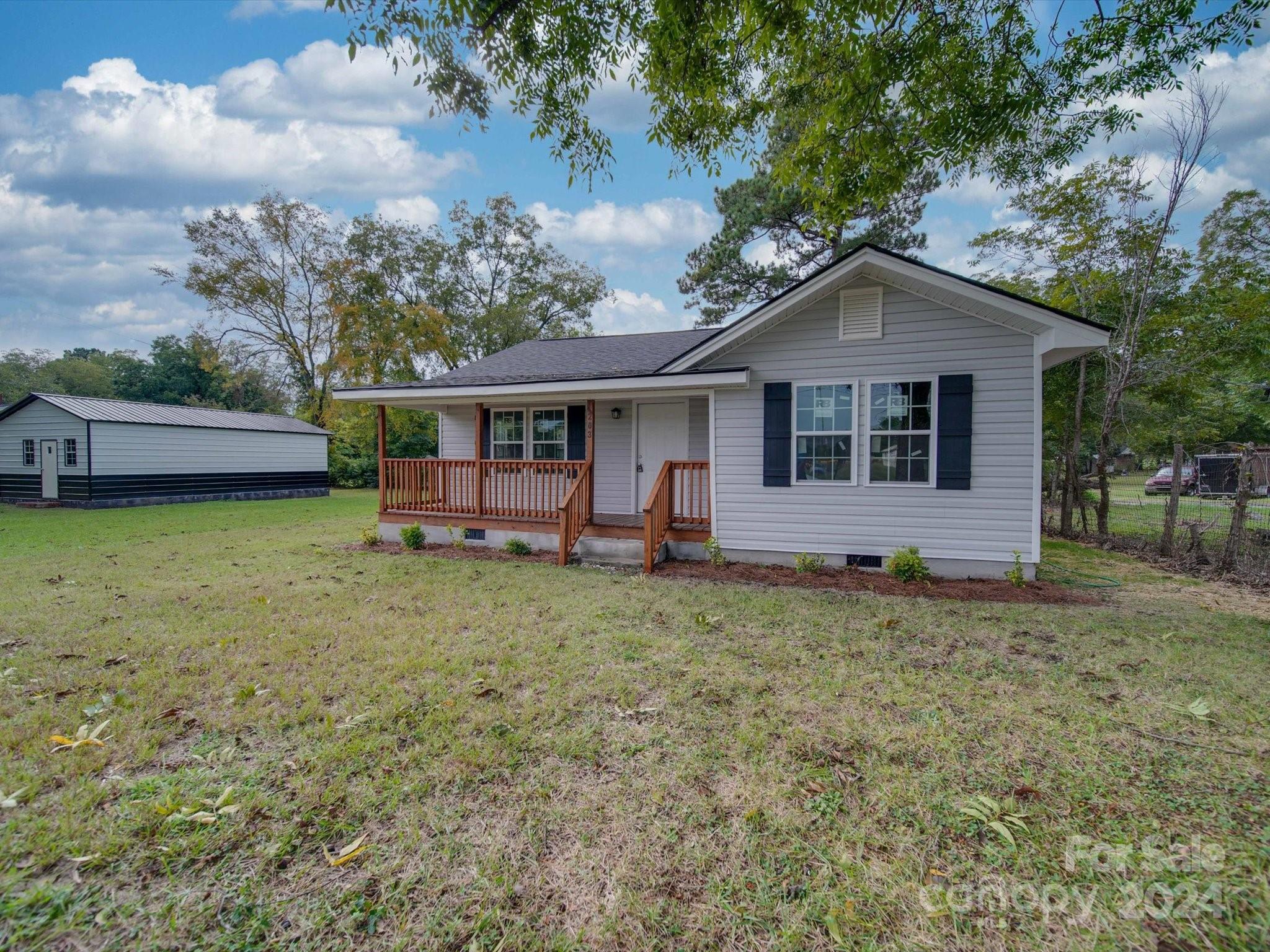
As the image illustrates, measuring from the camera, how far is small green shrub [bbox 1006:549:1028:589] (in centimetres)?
623

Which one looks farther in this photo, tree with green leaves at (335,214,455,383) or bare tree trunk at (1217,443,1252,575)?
tree with green leaves at (335,214,455,383)

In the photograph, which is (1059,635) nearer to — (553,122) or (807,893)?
(807,893)

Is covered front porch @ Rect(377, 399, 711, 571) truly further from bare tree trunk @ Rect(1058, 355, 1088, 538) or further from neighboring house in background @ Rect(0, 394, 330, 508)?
neighboring house in background @ Rect(0, 394, 330, 508)

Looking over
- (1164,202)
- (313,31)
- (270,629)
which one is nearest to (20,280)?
(313,31)

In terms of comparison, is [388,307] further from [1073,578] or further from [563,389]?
[1073,578]

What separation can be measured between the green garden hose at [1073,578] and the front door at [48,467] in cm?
2401

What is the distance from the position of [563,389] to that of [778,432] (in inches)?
129

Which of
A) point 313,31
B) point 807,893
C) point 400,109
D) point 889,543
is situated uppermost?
point 313,31

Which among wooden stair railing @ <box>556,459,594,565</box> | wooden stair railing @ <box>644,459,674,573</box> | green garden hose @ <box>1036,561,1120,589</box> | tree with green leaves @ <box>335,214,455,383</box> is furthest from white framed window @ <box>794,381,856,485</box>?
tree with green leaves @ <box>335,214,455,383</box>

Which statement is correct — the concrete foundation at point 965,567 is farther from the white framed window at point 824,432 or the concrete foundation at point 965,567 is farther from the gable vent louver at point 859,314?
the gable vent louver at point 859,314

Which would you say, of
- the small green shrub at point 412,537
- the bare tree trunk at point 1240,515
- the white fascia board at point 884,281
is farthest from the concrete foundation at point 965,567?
the small green shrub at point 412,537

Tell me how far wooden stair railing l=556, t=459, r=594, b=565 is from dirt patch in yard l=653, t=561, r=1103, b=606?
141cm

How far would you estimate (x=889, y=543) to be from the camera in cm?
687

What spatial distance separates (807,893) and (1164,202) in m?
12.4
